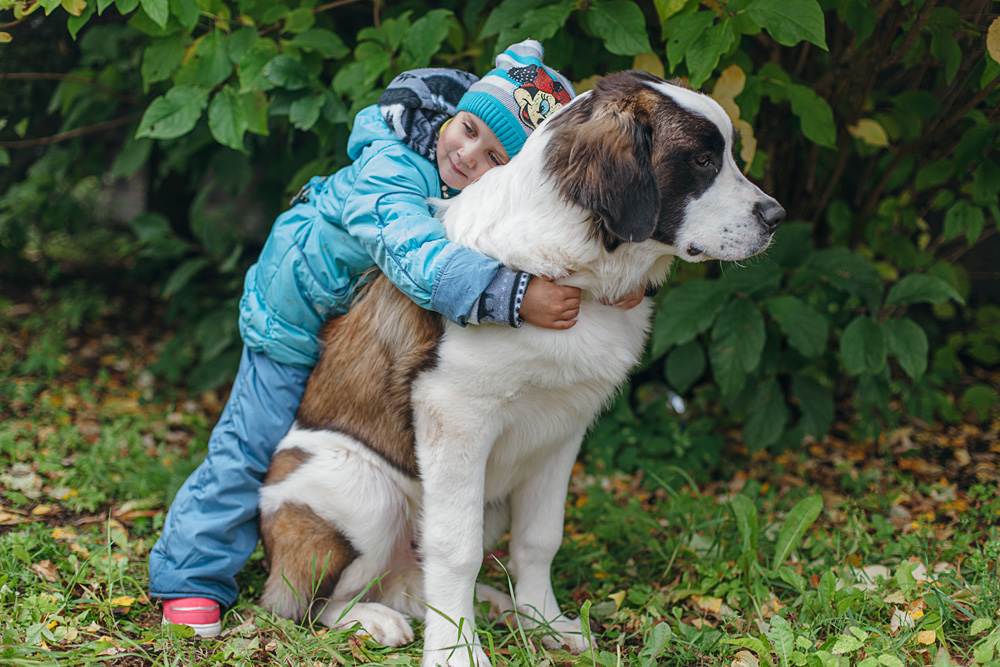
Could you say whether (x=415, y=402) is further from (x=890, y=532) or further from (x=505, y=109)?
(x=890, y=532)

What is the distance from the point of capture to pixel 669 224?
257 centimetres

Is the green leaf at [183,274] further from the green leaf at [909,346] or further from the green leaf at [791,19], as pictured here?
the green leaf at [909,346]

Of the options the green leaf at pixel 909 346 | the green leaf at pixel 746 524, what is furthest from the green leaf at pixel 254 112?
the green leaf at pixel 909 346

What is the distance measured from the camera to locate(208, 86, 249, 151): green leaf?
3621mm

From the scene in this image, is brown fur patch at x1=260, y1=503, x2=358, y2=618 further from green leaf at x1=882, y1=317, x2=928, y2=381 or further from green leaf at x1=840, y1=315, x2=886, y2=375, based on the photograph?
green leaf at x1=882, y1=317, x2=928, y2=381

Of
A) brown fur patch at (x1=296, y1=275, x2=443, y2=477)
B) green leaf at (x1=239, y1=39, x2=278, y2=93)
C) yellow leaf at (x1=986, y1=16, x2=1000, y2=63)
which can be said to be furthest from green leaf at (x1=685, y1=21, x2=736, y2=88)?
green leaf at (x1=239, y1=39, x2=278, y2=93)

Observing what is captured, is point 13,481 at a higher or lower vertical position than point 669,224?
lower

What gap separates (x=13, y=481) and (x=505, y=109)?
2.55m

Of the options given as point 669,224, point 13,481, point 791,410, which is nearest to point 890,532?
point 791,410

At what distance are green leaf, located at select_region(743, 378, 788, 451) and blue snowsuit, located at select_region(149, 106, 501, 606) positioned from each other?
76.2 inches

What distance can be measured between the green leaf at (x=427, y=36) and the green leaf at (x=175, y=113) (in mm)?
800

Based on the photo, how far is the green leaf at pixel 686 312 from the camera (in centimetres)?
385

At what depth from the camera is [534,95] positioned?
2793 millimetres

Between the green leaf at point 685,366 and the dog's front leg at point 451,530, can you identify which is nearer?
the dog's front leg at point 451,530
